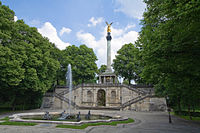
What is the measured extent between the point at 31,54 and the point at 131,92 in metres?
23.8

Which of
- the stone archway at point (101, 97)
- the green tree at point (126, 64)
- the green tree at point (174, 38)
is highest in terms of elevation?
the green tree at point (126, 64)

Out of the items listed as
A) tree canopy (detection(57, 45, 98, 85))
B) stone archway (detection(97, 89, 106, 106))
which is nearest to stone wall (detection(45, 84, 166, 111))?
stone archway (detection(97, 89, 106, 106))

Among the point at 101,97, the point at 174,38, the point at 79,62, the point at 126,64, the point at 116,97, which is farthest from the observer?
the point at 126,64

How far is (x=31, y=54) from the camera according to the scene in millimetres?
22266

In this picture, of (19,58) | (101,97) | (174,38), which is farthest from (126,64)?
(174,38)

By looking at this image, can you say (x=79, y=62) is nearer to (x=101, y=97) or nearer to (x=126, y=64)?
(x=101, y=97)

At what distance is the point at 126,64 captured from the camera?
44250mm

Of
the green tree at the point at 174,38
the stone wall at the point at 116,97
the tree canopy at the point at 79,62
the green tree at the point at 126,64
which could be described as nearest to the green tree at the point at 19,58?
the stone wall at the point at 116,97

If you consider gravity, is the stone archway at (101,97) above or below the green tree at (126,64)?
below

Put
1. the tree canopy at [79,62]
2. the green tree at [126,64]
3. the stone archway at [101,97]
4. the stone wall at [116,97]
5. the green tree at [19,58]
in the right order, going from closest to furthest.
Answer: the green tree at [19,58] < the stone wall at [116,97] < the stone archway at [101,97] < the green tree at [126,64] < the tree canopy at [79,62]

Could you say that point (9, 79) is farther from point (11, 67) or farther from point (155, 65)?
point (155, 65)

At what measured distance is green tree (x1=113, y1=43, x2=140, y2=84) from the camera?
138ft

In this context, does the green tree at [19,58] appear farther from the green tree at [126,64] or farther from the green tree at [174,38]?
the green tree at [126,64]

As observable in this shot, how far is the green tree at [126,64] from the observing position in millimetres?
42200
